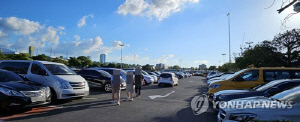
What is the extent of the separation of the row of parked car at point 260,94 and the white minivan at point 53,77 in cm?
575

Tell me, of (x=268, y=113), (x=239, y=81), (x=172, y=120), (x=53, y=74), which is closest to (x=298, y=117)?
(x=268, y=113)

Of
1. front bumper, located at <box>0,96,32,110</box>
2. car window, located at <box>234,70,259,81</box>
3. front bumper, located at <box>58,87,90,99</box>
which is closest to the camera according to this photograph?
front bumper, located at <box>0,96,32,110</box>

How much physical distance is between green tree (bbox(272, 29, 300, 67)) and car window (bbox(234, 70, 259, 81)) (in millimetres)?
25447

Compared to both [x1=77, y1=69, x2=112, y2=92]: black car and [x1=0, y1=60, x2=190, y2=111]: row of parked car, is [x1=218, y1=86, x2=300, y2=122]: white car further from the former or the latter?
[x1=77, y1=69, x2=112, y2=92]: black car

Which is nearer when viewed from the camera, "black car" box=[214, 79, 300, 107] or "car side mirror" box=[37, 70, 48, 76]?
"black car" box=[214, 79, 300, 107]

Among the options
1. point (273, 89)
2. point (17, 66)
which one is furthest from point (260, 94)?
point (17, 66)

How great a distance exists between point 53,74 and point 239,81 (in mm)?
8271

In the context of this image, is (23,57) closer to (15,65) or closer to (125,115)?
(15,65)

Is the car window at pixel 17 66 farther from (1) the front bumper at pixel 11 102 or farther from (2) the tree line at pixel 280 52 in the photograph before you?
(2) the tree line at pixel 280 52

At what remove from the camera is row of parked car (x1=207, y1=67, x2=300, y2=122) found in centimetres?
370

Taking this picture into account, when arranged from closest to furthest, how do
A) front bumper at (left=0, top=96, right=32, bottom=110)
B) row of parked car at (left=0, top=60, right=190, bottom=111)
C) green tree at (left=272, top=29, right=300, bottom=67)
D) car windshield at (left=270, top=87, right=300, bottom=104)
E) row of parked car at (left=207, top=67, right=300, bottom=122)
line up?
row of parked car at (left=207, top=67, right=300, bottom=122) < car windshield at (left=270, top=87, right=300, bottom=104) < front bumper at (left=0, top=96, right=32, bottom=110) < row of parked car at (left=0, top=60, right=190, bottom=111) < green tree at (left=272, top=29, right=300, bottom=67)

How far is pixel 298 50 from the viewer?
2889 cm

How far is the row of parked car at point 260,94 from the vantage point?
3701mm

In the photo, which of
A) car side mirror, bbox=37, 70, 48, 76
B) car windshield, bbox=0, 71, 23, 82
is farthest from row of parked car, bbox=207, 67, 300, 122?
car windshield, bbox=0, 71, 23, 82
